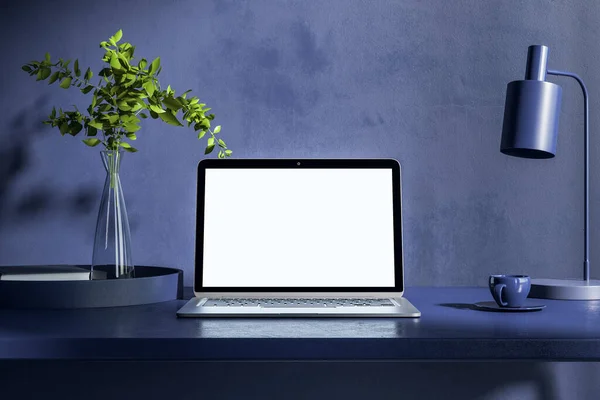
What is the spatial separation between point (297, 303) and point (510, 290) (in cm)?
36

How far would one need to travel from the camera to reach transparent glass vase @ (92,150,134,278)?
4.24 ft

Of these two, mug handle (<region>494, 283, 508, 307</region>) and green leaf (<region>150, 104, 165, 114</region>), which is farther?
green leaf (<region>150, 104, 165, 114</region>)

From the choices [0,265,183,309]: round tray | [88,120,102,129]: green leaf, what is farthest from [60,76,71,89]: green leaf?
[0,265,183,309]: round tray

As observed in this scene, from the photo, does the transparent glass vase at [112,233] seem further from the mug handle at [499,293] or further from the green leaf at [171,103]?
the mug handle at [499,293]

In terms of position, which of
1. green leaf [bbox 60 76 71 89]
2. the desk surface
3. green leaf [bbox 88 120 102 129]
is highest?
green leaf [bbox 60 76 71 89]

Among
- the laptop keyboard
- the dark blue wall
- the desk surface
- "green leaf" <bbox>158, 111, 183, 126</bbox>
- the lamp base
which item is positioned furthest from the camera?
the dark blue wall

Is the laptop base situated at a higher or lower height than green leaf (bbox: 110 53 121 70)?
lower

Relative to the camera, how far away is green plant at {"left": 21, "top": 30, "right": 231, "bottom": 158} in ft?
4.34

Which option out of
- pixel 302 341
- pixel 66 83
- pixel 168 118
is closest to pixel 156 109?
pixel 168 118

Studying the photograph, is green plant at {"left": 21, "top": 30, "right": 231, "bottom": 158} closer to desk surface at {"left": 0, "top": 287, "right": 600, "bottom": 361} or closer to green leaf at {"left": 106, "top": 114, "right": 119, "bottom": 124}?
green leaf at {"left": 106, "top": 114, "right": 119, "bottom": 124}

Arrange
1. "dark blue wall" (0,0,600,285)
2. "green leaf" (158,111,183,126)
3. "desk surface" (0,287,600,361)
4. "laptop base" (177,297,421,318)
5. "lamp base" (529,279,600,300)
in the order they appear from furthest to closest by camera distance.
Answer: "dark blue wall" (0,0,600,285) → "green leaf" (158,111,183,126) → "lamp base" (529,279,600,300) → "laptop base" (177,297,421,318) → "desk surface" (0,287,600,361)

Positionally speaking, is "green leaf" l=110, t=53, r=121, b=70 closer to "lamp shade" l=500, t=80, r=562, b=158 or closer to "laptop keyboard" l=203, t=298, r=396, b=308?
"laptop keyboard" l=203, t=298, r=396, b=308

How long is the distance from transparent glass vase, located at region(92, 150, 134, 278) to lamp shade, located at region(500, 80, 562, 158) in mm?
769

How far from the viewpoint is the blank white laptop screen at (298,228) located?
1.30m
